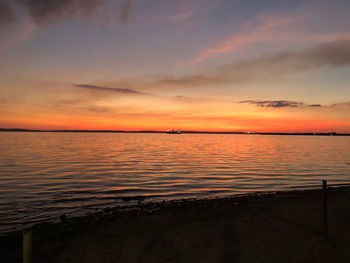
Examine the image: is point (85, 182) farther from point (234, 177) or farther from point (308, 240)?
point (308, 240)

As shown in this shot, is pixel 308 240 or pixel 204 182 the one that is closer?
pixel 308 240

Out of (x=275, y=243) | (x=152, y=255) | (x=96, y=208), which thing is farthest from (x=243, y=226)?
(x=96, y=208)

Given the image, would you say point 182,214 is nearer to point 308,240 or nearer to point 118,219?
point 118,219

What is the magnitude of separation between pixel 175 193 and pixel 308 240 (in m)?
12.4

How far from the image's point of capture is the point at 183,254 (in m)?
7.86

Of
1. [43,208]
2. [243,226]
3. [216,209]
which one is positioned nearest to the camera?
[243,226]

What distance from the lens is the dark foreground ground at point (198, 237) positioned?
7.71 meters

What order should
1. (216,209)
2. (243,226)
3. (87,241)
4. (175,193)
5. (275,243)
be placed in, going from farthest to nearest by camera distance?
1. (175,193)
2. (216,209)
3. (243,226)
4. (87,241)
5. (275,243)

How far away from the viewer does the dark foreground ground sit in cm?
771

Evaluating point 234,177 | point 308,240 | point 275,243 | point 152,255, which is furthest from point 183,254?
point 234,177

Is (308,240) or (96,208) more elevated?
(308,240)

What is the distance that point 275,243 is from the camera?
27.6ft

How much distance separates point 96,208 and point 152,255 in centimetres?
854

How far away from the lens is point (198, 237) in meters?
9.14
